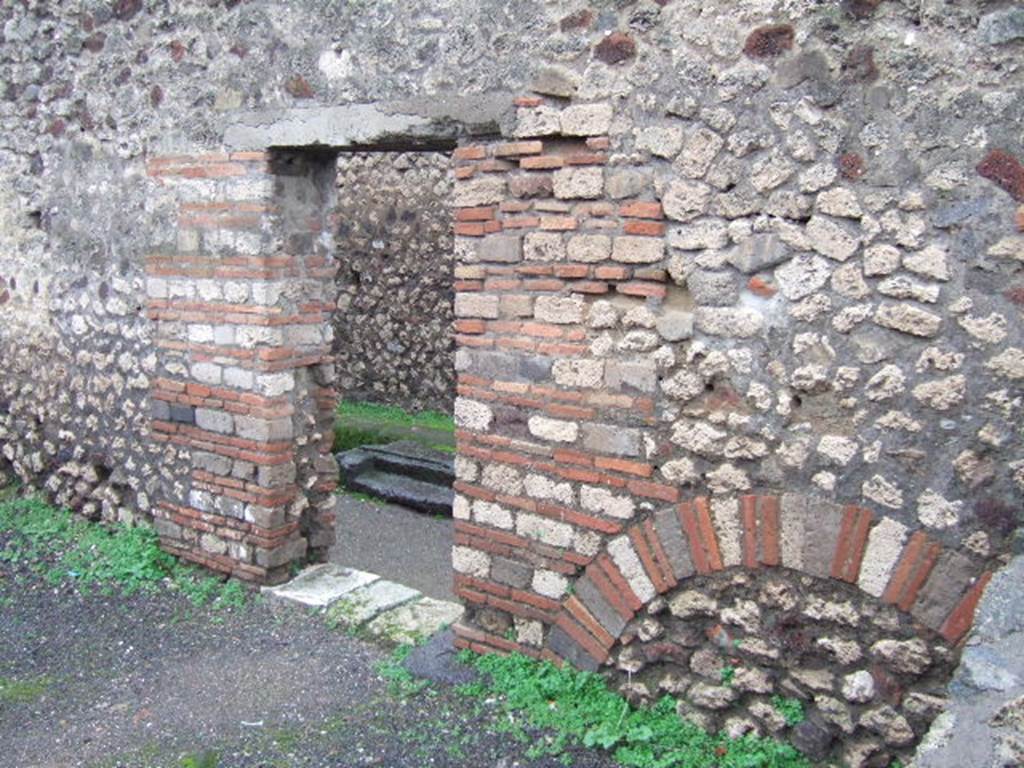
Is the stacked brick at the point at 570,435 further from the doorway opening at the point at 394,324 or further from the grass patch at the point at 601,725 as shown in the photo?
the doorway opening at the point at 394,324

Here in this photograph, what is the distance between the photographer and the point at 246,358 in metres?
4.89

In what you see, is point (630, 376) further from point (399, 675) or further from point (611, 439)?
point (399, 675)

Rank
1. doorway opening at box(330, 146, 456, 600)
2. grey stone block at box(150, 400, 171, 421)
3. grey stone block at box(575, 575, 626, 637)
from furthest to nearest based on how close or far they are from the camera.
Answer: doorway opening at box(330, 146, 456, 600) → grey stone block at box(150, 400, 171, 421) → grey stone block at box(575, 575, 626, 637)

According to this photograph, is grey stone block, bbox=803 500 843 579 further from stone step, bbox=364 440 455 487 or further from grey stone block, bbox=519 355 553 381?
stone step, bbox=364 440 455 487

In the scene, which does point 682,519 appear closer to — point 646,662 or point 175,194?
point 646,662

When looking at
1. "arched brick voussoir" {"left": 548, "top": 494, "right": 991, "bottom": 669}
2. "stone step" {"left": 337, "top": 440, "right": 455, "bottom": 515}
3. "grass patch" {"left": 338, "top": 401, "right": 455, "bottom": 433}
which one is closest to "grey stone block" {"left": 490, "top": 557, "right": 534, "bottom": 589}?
"arched brick voussoir" {"left": 548, "top": 494, "right": 991, "bottom": 669}

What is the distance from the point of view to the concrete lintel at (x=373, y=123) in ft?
12.8

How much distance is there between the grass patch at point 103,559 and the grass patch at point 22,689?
85 cm

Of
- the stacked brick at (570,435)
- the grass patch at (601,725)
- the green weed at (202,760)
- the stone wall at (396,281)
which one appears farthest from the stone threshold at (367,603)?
the stone wall at (396,281)

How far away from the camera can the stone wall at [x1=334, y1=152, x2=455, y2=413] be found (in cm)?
1044

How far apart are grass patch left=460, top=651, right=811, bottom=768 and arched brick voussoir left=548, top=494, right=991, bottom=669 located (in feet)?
0.42

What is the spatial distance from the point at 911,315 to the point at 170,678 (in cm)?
351

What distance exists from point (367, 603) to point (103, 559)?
1700 millimetres

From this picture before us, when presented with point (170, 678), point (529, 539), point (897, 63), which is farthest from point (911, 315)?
point (170, 678)
